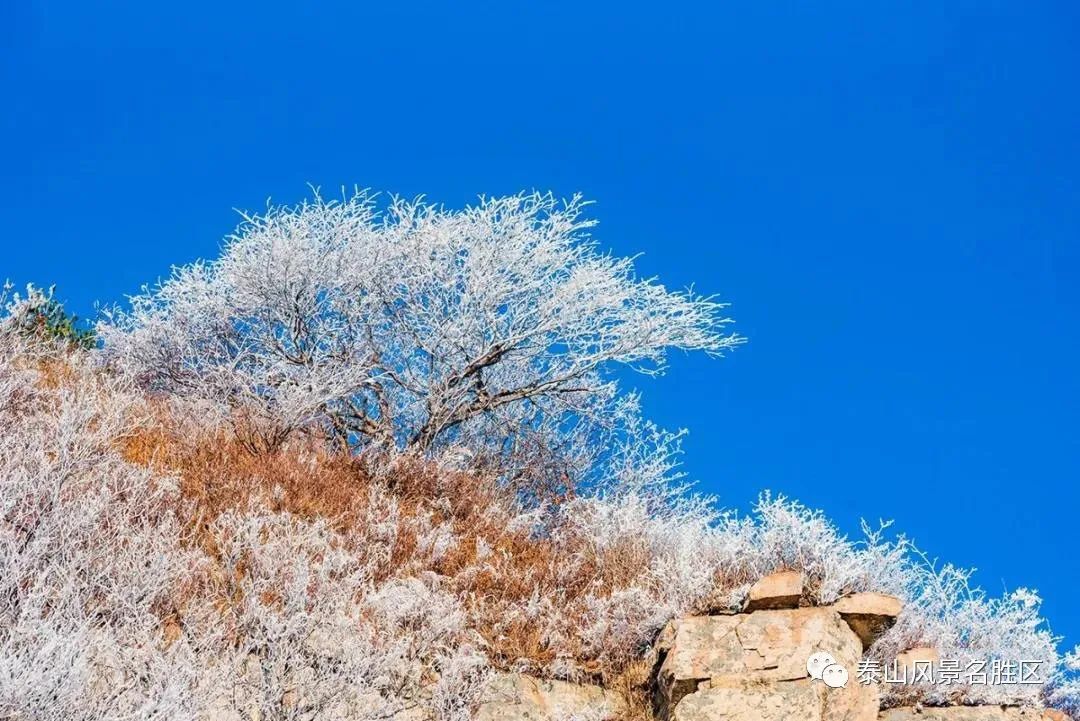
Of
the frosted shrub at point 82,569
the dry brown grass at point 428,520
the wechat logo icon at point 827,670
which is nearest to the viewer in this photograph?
the frosted shrub at point 82,569

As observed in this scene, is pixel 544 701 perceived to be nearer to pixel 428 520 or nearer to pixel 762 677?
pixel 762 677

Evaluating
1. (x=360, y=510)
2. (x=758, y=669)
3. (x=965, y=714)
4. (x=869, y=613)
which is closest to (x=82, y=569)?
(x=360, y=510)

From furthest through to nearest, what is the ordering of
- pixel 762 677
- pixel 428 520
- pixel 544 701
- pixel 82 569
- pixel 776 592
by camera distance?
pixel 428 520 → pixel 776 592 → pixel 544 701 → pixel 762 677 → pixel 82 569

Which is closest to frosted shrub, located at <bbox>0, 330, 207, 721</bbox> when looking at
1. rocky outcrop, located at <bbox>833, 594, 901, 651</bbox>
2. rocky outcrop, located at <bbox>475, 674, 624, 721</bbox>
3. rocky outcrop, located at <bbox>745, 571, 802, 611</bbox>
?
rocky outcrop, located at <bbox>475, 674, 624, 721</bbox>

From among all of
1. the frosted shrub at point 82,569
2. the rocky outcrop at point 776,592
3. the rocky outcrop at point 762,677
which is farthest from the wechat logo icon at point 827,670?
the frosted shrub at point 82,569

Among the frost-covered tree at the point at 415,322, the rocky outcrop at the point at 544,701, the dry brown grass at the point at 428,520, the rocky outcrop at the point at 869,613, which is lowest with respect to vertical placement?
the rocky outcrop at the point at 544,701

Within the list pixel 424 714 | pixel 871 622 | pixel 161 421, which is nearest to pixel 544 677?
pixel 424 714

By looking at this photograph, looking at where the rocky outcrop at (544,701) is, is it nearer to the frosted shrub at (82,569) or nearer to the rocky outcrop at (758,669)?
the rocky outcrop at (758,669)

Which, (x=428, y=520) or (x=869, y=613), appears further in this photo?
(x=428, y=520)

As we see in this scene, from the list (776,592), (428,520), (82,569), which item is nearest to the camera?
(82,569)

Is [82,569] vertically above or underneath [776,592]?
underneath

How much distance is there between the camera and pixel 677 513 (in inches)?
500

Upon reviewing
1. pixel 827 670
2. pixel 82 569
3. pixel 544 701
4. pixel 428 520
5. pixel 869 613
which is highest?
pixel 428 520

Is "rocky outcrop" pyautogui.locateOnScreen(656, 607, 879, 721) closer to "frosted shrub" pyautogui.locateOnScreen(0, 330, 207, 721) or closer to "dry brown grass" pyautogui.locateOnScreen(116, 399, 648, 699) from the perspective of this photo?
"dry brown grass" pyautogui.locateOnScreen(116, 399, 648, 699)
